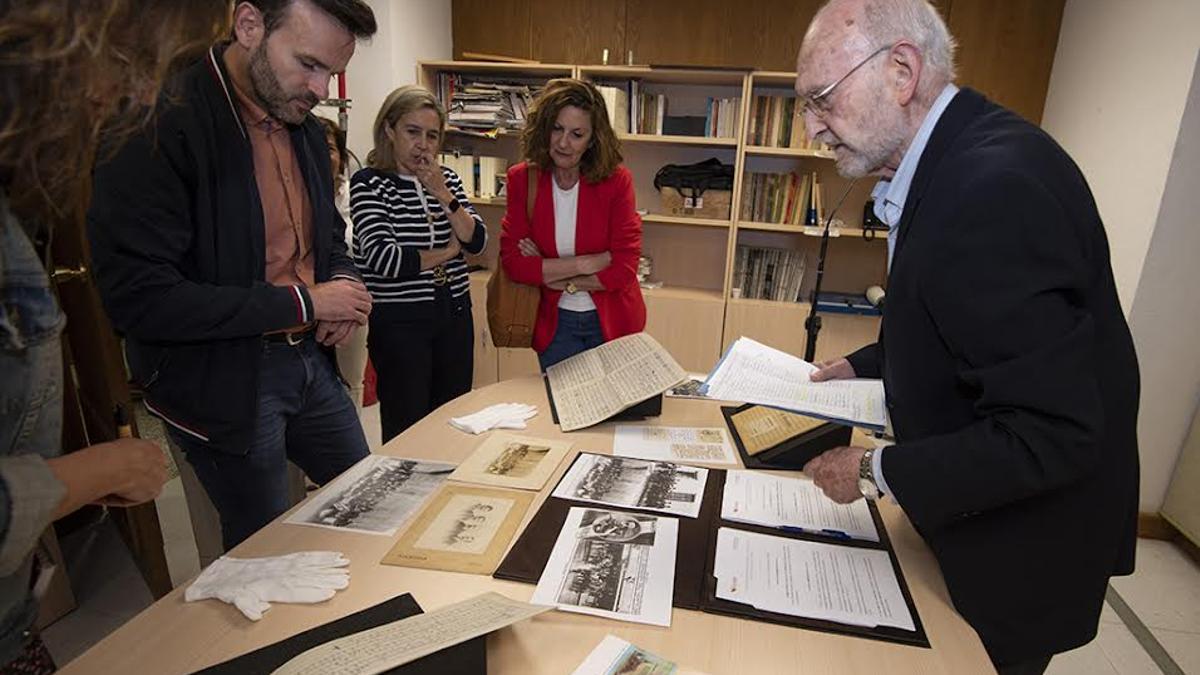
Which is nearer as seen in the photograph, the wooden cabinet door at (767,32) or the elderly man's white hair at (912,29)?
the elderly man's white hair at (912,29)

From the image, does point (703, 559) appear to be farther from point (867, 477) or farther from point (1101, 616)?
point (1101, 616)

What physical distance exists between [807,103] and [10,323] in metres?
1.11

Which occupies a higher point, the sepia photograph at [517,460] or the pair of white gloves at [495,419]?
the pair of white gloves at [495,419]

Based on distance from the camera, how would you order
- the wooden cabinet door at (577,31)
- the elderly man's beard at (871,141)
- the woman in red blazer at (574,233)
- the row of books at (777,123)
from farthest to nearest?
the wooden cabinet door at (577,31) < the row of books at (777,123) < the woman in red blazer at (574,233) < the elderly man's beard at (871,141)

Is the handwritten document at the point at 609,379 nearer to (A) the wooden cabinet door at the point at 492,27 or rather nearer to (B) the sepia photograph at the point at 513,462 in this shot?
(B) the sepia photograph at the point at 513,462

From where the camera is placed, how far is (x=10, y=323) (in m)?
0.60

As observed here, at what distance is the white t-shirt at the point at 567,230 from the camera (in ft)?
7.69

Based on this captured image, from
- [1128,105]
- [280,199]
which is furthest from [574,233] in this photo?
[1128,105]

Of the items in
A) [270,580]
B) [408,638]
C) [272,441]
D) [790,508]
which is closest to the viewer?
[408,638]

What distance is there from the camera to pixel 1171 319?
2.50 metres

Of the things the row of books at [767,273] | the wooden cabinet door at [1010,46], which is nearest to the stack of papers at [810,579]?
the row of books at [767,273]

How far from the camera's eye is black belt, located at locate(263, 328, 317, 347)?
139 cm

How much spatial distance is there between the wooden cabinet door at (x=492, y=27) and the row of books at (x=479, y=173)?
62 centimetres

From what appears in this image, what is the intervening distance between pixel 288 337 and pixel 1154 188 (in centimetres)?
289
